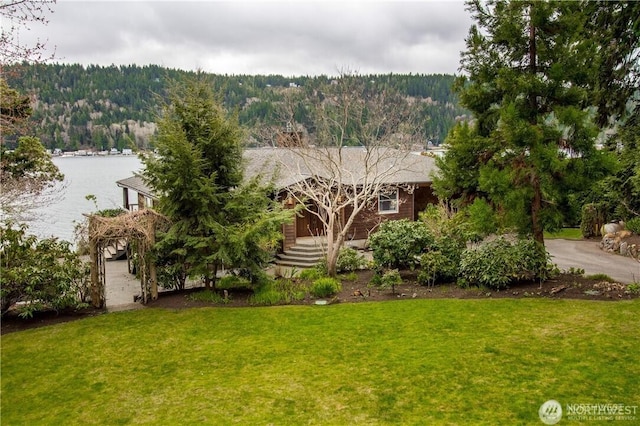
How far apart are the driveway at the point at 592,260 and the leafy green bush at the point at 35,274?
15.3 meters

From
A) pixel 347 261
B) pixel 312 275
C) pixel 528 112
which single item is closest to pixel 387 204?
pixel 347 261

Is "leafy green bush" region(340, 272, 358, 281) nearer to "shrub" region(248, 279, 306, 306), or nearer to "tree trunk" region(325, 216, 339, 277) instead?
"tree trunk" region(325, 216, 339, 277)

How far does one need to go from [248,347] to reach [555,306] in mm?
7241

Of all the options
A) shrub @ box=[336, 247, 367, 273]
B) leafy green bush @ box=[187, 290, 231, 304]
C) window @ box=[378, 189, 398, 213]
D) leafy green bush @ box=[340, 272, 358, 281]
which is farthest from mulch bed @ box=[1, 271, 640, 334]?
window @ box=[378, 189, 398, 213]

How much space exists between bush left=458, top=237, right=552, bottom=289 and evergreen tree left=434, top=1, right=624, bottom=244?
615 millimetres

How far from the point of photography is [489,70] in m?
12.9

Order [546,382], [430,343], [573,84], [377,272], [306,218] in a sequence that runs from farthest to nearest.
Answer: [306,218], [377,272], [573,84], [430,343], [546,382]

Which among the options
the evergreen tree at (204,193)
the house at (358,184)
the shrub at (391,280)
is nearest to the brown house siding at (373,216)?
the house at (358,184)

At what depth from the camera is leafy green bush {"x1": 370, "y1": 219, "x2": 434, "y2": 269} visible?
1406 cm

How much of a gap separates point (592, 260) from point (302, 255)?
11356 mm

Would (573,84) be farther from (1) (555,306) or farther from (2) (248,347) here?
(2) (248,347)

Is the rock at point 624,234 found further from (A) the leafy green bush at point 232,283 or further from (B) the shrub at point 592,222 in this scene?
(A) the leafy green bush at point 232,283

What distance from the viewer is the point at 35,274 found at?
1098 centimetres

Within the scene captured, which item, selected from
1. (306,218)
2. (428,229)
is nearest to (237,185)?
(428,229)
